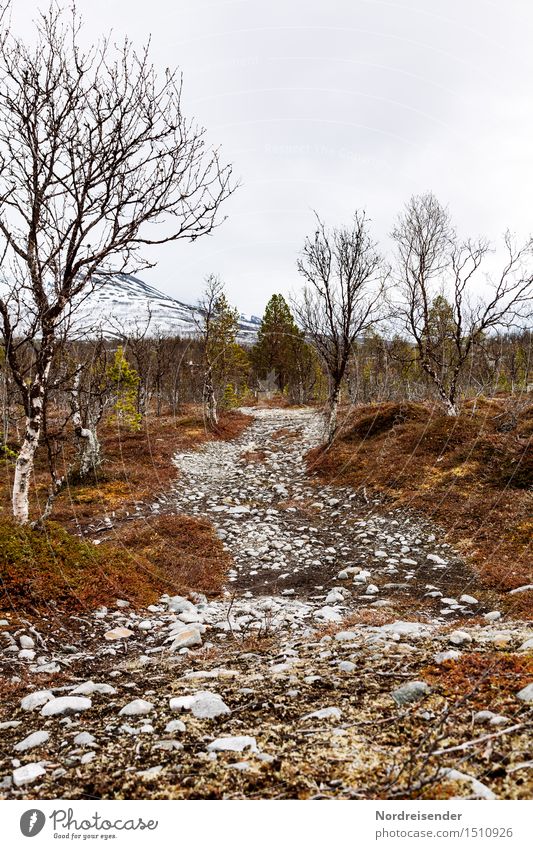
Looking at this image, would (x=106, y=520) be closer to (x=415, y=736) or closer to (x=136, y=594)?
(x=136, y=594)

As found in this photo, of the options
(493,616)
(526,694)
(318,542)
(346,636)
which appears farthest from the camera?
(318,542)

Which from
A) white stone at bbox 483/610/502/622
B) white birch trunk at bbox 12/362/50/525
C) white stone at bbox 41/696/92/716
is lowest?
white stone at bbox 483/610/502/622

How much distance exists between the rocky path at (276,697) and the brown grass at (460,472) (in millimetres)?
1738

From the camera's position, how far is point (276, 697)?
3.85 m

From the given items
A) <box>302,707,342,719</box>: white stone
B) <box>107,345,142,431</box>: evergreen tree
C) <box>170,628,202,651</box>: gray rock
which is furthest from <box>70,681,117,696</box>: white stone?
<box>107,345,142,431</box>: evergreen tree

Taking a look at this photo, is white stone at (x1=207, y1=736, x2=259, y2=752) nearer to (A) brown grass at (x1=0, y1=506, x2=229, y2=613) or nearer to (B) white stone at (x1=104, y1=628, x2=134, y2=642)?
(B) white stone at (x1=104, y1=628, x2=134, y2=642)

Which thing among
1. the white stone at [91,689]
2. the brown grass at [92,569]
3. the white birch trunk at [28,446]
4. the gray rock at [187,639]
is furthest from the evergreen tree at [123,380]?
the white stone at [91,689]

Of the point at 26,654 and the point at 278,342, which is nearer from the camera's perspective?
the point at 26,654

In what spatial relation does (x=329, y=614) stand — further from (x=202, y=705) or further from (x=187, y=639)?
(x=202, y=705)

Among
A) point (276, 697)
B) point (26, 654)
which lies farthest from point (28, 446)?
point (276, 697)

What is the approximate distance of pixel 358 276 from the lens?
69.4 feet

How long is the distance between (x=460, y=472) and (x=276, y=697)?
12.9 meters

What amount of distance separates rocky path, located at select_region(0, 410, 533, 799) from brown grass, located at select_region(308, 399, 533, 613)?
174 centimetres

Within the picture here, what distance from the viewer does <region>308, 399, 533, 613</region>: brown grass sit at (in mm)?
10094
